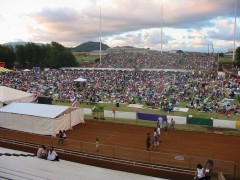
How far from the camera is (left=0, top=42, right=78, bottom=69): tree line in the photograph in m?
87.6

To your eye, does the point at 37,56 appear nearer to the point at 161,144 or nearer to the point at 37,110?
the point at 37,110

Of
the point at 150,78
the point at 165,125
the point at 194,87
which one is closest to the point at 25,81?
the point at 150,78

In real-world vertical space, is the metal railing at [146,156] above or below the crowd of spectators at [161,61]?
below

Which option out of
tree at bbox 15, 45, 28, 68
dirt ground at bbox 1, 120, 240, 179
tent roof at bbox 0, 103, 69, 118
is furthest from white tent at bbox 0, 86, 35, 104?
tree at bbox 15, 45, 28, 68

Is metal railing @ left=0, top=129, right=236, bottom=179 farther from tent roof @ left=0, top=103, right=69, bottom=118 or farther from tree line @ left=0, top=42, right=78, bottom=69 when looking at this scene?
tree line @ left=0, top=42, right=78, bottom=69

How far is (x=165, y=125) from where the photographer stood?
25625 mm

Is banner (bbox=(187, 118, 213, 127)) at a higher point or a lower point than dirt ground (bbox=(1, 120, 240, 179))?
higher

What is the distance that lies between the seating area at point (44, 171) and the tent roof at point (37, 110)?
29.0 ft

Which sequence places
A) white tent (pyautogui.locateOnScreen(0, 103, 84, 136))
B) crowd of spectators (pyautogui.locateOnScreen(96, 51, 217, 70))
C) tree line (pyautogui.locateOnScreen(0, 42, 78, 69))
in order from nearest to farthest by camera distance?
white tent (pyautogui.locateOnScreen(0, 103, 84, 136)) → crowd of spectators (pyautogui.locateOnScreen(96, 51, 217, 70)) → tree line (pyautogui.locateOnScreen(0, 42, 78, 69))

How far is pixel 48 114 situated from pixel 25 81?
3442 centimetres

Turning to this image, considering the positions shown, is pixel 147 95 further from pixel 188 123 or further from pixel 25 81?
pixel 25 81

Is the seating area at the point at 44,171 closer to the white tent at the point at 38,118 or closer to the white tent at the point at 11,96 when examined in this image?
the white tent at the point at 38,118

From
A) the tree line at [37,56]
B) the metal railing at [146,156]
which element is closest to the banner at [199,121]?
the metal railing at [146,156]

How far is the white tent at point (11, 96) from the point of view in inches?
1215
